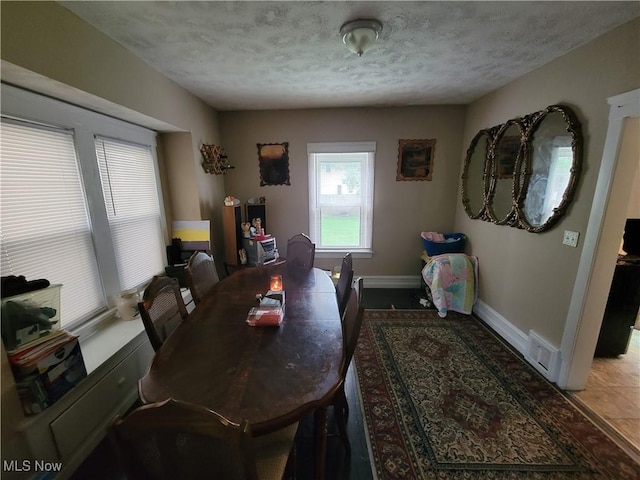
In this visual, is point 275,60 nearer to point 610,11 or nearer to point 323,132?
point 323,132

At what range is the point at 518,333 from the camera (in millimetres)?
2422

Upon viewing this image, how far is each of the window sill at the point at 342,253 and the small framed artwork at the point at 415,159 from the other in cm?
114

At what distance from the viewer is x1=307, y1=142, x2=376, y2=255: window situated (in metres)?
3.54

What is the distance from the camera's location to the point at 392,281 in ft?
12.7

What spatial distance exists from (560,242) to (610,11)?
1.45 m

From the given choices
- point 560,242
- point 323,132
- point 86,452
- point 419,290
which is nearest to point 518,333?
point 560,242

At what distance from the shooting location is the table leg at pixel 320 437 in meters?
1.13

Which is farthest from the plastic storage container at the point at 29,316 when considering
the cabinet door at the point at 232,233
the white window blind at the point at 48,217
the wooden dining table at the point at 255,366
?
the cabinet door at the point at 232,233

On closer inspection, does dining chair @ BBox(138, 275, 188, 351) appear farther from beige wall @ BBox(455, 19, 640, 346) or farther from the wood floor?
beige wall @ BBox(455, 19, 640, 346)

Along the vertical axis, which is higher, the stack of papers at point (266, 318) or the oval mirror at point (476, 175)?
the oval mirror at point (476, 175)

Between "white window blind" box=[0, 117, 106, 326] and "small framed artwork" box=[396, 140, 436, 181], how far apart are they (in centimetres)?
335

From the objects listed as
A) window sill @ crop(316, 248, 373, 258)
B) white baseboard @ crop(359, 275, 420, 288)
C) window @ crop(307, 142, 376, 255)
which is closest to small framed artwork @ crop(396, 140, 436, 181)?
window @ crop(307, 142, 376, 255)

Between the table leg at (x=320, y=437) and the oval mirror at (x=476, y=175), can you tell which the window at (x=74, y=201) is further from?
the oval mirror at (x=476, y=175)

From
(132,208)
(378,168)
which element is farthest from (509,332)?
(132,208)
